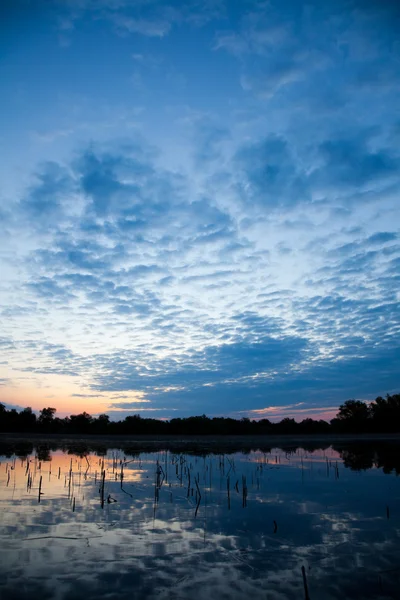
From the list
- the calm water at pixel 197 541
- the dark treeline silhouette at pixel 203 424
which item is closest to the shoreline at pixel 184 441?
the dark treeline silhouette at pixel 203 424

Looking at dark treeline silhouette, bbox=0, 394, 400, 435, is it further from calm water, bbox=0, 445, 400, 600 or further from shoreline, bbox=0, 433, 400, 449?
calm water, bbox=0, 445, 400, 600

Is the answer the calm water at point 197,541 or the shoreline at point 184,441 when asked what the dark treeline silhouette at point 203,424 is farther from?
the calm water at point 197,541

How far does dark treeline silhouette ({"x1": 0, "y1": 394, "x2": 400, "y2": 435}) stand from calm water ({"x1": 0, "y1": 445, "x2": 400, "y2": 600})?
249 ft

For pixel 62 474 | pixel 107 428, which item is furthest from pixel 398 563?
pixel 107 428

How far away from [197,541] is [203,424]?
87.8m

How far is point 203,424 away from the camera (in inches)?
3824

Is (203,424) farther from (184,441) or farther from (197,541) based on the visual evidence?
(197,541)

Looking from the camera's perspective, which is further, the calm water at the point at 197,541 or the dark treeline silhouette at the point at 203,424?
the dark treeline silhouette at the point at 203,424

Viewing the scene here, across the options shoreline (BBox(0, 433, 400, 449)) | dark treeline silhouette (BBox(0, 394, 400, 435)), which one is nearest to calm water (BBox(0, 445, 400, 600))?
shoreline (BBox(0, 433, 400, 449))

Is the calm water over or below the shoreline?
over

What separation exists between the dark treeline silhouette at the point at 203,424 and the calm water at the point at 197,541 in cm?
7599

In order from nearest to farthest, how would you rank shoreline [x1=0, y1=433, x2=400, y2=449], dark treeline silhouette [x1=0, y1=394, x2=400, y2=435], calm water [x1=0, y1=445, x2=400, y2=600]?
calm water [x1=0, y1=445, x2=400, y2=600]
shoreline [x1=0, y1=433, x2=400, y2=449]
dark treeline silhouette [x1=0, y1=394, x2=400, y2=435]

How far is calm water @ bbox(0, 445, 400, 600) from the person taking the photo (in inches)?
358

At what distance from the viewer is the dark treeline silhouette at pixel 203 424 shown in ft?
307
